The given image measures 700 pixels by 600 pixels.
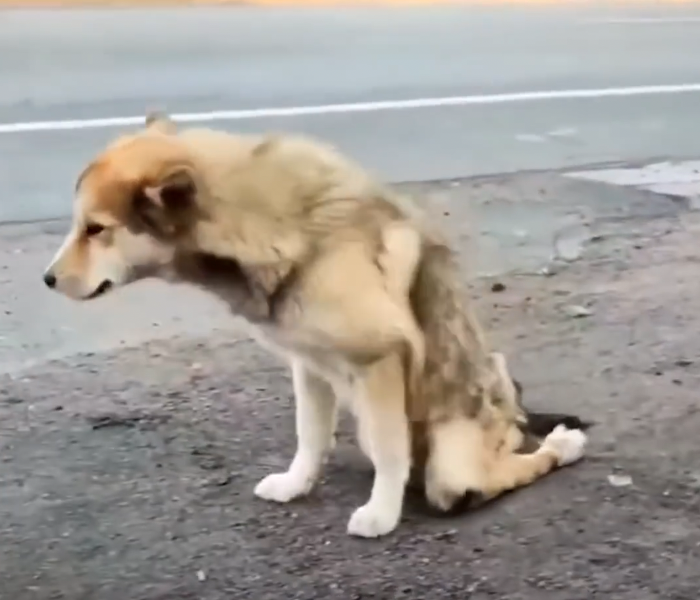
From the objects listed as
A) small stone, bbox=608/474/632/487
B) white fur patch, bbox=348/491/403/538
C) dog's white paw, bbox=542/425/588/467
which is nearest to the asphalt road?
dog's white paw, bbox=542/425/588/467

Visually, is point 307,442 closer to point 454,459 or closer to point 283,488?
point 283,488

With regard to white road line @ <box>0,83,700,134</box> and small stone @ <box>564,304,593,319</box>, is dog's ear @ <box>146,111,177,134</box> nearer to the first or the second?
small stone @ <box>564,304,593,319</box>

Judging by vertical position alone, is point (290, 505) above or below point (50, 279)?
below

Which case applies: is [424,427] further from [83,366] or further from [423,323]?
[83,366]

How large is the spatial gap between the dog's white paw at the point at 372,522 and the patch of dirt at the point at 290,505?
2 cm

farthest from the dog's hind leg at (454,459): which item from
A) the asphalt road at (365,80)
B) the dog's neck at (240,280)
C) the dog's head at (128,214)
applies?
the asphalt road at (365,80)

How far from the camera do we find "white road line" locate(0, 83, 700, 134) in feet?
14.5

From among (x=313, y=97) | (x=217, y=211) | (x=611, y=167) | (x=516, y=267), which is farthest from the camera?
(x=313, y=97)

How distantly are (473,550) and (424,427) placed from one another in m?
0.23

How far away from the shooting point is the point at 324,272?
1.72 m

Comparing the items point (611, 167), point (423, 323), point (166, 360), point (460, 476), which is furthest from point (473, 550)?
point (611, 167)

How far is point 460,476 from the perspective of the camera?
1935mm

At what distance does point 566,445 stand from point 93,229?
3.28 feet

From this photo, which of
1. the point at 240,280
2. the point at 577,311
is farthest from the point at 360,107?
the point at 240,280
